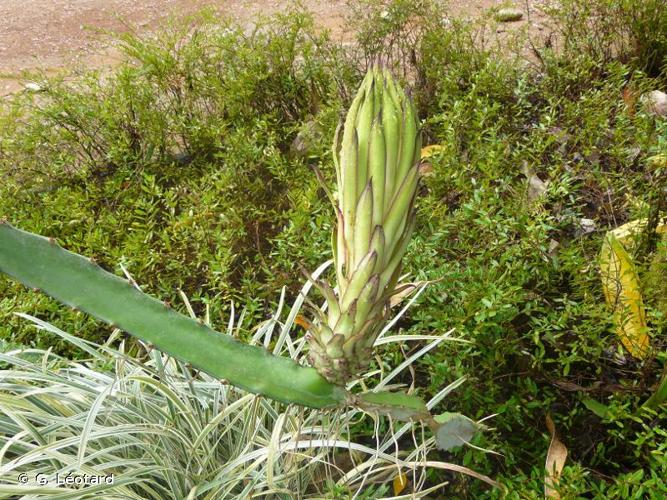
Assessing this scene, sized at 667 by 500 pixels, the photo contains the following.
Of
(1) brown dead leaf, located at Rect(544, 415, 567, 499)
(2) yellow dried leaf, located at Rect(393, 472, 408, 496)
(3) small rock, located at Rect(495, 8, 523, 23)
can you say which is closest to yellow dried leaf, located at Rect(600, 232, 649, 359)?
(1) brown dead leaf, located at Rect(544, 415, 567, 499)

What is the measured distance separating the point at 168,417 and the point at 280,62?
6.55 feet

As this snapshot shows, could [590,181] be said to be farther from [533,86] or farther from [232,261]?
[232,261]

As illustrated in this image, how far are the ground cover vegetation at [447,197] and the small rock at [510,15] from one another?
25 cm

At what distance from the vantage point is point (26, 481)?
1.61m

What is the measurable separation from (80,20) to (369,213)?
491 cm

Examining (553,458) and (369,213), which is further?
(553,458)

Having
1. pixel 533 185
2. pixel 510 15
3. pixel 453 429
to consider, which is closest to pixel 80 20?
pixel 510 15

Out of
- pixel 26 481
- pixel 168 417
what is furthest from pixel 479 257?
pixel 26 481

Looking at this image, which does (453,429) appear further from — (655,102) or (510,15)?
(510,15)

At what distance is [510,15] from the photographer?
12.8ft

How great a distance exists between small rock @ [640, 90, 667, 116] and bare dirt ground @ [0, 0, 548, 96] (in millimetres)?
1579

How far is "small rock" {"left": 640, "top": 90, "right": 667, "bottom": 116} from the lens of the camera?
109 inches

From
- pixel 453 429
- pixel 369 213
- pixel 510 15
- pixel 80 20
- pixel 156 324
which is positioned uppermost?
pixel 80 20

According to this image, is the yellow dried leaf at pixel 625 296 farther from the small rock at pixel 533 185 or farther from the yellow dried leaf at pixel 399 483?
the yellow dried leaf at pixel 399 483
